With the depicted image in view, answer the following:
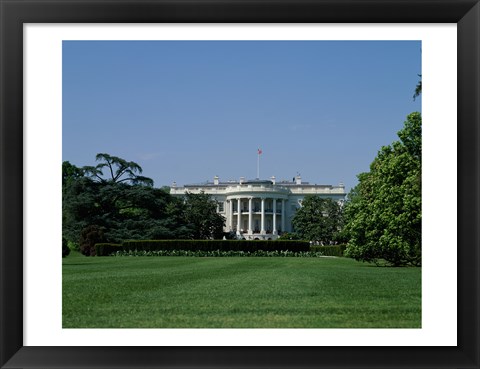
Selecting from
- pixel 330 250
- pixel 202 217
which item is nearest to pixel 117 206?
pixel 202 217

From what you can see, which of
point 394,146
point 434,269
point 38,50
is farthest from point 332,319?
point 394,146

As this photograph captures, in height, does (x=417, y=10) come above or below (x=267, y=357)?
above

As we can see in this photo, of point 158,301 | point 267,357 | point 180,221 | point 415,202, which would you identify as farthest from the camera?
point 180,221

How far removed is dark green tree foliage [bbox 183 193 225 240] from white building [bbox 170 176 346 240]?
1639cm

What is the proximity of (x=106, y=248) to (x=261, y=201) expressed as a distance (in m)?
29.6

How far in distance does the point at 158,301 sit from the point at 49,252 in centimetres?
326

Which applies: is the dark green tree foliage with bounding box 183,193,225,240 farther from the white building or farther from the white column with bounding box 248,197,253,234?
the white column with bounding box 248,197,253,234

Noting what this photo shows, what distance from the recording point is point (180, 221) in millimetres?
31719

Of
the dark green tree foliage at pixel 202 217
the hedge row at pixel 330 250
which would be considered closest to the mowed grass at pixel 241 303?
the hedge row at pixel 330 250

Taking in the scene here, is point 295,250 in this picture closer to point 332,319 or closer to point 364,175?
point 364,175

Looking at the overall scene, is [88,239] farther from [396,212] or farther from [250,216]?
[250,216]

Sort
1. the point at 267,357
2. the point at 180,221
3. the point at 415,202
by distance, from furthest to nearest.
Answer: the point at 180,221, the point at 415,202, the point at 267,357

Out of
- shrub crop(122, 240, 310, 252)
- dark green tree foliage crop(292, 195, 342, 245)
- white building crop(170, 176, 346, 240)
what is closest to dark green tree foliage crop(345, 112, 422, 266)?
shrub crop(122, 240, 310, 252)

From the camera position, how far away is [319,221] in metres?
37.5
